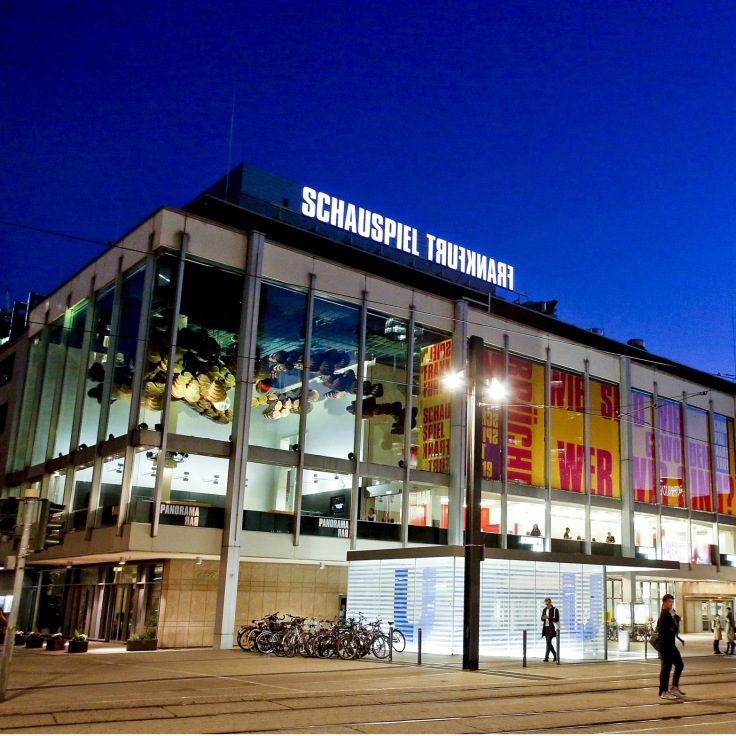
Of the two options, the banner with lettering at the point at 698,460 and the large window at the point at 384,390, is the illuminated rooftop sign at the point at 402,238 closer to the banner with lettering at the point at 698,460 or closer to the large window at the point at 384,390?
the large window at the point at 384,390

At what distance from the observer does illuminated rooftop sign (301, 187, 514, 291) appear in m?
45.9

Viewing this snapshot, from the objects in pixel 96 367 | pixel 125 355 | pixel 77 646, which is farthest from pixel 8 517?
pixel 96 367

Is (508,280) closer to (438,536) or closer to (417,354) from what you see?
(417,354)

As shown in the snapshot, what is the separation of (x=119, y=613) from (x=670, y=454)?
32.4 metres

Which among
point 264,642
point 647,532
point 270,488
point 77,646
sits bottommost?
point 77,646

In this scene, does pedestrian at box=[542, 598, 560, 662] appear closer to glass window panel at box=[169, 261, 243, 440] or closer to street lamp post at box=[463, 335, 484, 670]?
street lamp post at box=[463, 335, 484, 670]

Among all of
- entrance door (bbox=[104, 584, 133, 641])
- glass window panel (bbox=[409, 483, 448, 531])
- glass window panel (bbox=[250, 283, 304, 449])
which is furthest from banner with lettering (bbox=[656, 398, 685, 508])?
entrance door (bbox=[104, 584, 133, 641])

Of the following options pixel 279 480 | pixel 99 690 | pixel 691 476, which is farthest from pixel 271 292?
pixel 691 476

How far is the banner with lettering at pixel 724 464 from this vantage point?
52969 mm

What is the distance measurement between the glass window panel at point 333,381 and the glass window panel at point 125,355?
718 cm

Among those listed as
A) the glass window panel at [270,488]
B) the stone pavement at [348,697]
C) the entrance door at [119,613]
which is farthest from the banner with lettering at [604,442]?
the entrance door at [119,613]

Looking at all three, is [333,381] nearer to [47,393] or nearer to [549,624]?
[549,624]

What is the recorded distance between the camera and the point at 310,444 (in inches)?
1362

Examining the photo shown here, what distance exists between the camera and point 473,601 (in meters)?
21.9
